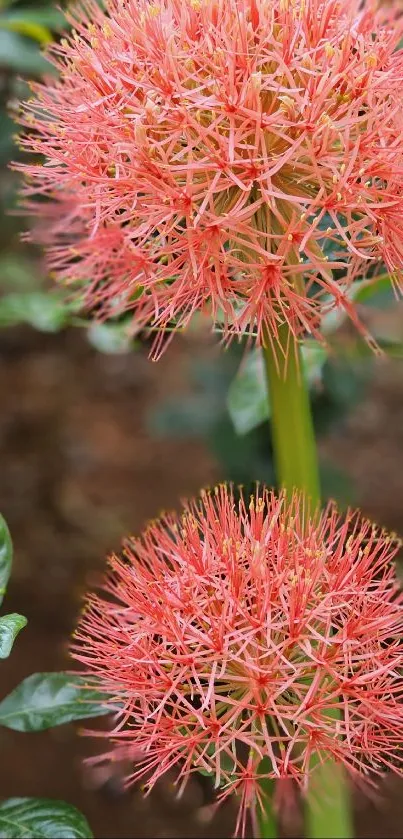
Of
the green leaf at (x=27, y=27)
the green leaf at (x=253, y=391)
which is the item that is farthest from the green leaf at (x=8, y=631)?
the green leaf at (x=27, y=27)

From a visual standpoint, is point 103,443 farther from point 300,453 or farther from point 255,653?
point 255,653

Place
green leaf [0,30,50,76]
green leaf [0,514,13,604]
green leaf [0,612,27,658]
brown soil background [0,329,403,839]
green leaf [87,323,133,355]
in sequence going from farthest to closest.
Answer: brown soil background [0,329,403,839]
green leaf [0,30,50,76]
green leaf [87,323,133,355]
green leaf [0,514,13,604]
green leaf [0,612,27,658]

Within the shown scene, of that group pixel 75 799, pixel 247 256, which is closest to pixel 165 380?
pixel 75 799

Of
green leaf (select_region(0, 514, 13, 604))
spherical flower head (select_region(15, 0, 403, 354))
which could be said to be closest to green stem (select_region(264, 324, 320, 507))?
spherical flower head (select_region(15, 0, 403, 354))

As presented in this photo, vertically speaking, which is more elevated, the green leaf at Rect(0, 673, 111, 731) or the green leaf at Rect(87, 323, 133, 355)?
the green leaf at Rect(87, 323, 133, 355)

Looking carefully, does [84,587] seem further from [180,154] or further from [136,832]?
[180,154]

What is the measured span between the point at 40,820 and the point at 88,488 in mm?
1567

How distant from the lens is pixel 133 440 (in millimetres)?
2592

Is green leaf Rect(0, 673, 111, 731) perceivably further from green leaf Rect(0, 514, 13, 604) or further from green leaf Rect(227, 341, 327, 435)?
green leaf Rect(227, 341, 327, 435)

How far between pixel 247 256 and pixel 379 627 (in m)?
0.29

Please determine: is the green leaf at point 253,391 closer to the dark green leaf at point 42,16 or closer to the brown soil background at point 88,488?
the dark green leaf at point 42,16

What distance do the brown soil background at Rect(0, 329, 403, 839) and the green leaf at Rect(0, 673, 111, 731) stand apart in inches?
23.4

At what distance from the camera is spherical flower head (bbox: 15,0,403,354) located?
697 mm

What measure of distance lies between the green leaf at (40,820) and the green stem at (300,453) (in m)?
0.16
